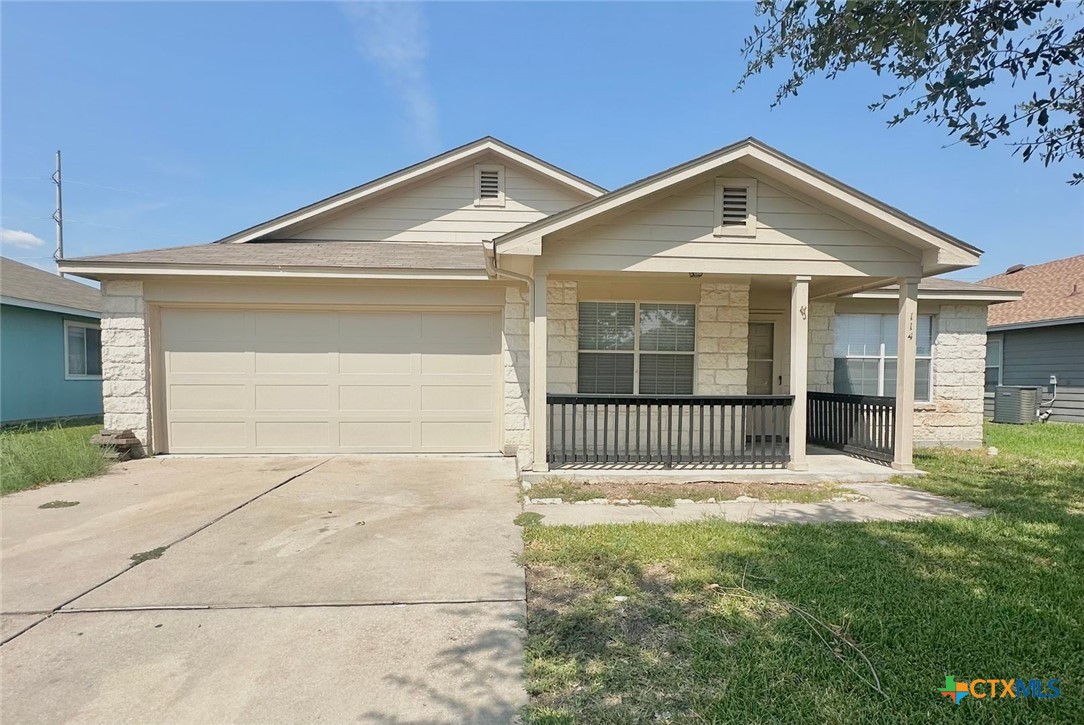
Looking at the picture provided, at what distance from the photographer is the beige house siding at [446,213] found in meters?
9.76

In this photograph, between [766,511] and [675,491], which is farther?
[675,491]

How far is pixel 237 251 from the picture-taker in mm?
8133

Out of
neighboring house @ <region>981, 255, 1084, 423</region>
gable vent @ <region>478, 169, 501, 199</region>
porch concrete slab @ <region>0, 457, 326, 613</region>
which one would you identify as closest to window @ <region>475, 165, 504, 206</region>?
gable vent @ <region>478, 169, 501, 199</region>

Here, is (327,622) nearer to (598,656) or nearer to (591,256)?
(598,656)

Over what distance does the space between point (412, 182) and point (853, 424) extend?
8780 millimetres

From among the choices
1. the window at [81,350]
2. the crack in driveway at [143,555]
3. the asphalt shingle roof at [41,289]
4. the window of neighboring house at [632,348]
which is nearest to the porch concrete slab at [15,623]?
the crack in driveway at [143,555]

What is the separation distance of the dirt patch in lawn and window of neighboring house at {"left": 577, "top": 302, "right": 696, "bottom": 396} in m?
1.90

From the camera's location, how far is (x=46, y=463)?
6.40 m

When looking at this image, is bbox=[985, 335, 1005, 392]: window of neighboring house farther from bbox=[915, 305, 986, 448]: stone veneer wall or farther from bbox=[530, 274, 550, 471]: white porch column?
bbox=[530, 274, 550, 471]: white porch column

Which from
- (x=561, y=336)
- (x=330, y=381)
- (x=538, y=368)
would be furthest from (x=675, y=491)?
(x=330, y=381)

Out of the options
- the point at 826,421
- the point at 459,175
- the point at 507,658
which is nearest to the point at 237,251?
the point at 459,175

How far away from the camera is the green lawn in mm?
2246

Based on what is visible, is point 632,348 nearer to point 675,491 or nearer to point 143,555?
point 675,491

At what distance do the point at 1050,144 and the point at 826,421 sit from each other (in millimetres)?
6280
